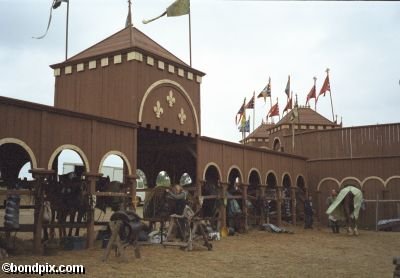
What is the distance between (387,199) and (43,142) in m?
20.2

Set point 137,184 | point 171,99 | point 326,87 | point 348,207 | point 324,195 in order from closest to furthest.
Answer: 1. point 171,99
2. point 348,207
3. point 324,195
4. point 137,184
5. point 326,87

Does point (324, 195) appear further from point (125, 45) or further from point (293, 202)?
point (125, 45)

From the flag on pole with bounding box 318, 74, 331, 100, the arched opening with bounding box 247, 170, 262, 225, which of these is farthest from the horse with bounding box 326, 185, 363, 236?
the flag on pole with bounding box 318, 74, 331, 100

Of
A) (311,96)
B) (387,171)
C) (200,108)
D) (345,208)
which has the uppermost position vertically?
(311,96)

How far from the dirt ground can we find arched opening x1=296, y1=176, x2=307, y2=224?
444 inches

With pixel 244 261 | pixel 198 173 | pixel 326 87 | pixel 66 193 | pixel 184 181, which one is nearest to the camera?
pixel 244 261

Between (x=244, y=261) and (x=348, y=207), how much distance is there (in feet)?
37.6

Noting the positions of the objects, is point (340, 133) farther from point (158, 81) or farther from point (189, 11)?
point (158, 81)

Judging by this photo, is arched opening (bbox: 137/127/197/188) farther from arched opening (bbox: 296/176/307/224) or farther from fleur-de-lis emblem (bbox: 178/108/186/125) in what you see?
arched opening (bbox: 296/176/307/224)

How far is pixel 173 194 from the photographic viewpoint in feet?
49.9

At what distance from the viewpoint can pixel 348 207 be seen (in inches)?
827

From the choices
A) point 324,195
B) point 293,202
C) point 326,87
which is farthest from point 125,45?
point 326,87

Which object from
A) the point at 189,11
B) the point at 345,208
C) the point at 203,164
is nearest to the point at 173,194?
the point at 203,164

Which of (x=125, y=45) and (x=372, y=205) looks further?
(x=372, y=205)
